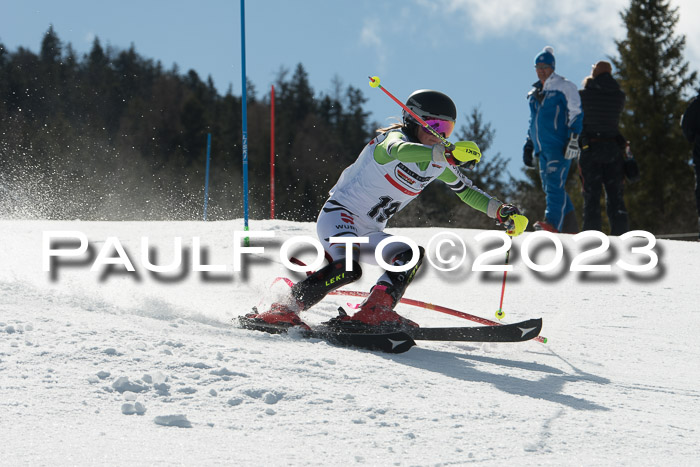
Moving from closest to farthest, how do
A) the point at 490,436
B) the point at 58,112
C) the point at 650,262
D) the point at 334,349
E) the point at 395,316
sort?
the point at 490,436
the point at 334,349
the point at 395,316
the point at 650,262
the point at 58,112

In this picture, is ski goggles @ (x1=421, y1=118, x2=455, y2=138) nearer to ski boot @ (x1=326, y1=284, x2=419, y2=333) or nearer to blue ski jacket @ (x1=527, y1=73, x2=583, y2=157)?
ski boot @ (x1=326, y1=284, x2=419, y2=333)

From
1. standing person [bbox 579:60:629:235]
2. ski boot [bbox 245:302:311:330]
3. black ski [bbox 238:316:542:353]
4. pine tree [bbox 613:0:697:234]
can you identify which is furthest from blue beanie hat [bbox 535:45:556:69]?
pine tree [bbox 613:0:697:234]

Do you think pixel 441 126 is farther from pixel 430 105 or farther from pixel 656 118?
pixel 656 118

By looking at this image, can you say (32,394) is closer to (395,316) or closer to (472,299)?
(395,316)

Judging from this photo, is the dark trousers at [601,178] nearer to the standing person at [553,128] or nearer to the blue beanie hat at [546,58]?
the standing person at [553,128]

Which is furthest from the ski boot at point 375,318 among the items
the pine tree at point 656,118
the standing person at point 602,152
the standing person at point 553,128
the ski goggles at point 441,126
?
the pine tree at point 656,118

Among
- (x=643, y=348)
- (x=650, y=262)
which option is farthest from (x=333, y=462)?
(x=650, y=262)

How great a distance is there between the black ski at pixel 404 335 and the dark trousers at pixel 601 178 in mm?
4399

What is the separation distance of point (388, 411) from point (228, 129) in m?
47.1

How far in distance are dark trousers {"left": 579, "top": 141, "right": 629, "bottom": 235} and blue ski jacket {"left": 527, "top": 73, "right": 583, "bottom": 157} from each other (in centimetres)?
47

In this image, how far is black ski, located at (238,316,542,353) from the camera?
3461 mm

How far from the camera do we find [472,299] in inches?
234

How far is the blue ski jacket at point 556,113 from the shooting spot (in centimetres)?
761

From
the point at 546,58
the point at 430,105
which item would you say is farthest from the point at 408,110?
the point at 546,58
